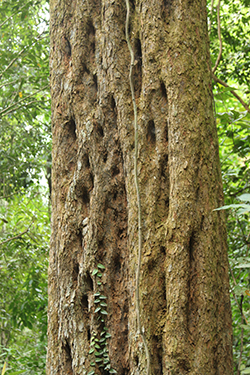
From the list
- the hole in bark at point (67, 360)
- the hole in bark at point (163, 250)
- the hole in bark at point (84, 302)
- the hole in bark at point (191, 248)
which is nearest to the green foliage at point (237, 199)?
the hole in bark at point (191, 248)

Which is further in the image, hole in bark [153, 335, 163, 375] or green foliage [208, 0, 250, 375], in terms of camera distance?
green foliage [208, 0, 250, 375]

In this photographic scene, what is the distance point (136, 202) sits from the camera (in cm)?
161

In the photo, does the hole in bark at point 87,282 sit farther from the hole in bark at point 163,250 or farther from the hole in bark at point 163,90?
the hole in bark at point 163,90

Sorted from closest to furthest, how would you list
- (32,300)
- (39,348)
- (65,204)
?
(65,204), (39,348), (32,300)

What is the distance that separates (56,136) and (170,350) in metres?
1.28

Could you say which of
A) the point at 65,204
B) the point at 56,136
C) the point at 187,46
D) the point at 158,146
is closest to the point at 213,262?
the point at 158,146

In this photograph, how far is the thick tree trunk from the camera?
1.41 meters

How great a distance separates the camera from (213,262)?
1448mm

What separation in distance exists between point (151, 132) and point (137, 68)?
391 millimetres

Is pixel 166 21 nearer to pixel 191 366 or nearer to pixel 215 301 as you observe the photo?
pixel 215 301

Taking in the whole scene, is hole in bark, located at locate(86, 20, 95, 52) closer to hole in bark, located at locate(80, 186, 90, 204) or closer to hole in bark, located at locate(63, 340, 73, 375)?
hole in bark, located at locate(80, 186, 90, 204)

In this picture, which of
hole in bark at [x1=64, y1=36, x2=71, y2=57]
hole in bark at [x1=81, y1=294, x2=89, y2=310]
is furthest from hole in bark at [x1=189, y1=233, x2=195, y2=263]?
hole in bark at [x1=64, y1=36, x2=71, y2=57]

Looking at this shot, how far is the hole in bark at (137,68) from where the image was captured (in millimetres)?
1808

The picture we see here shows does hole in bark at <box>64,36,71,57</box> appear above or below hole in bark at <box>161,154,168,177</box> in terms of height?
above
